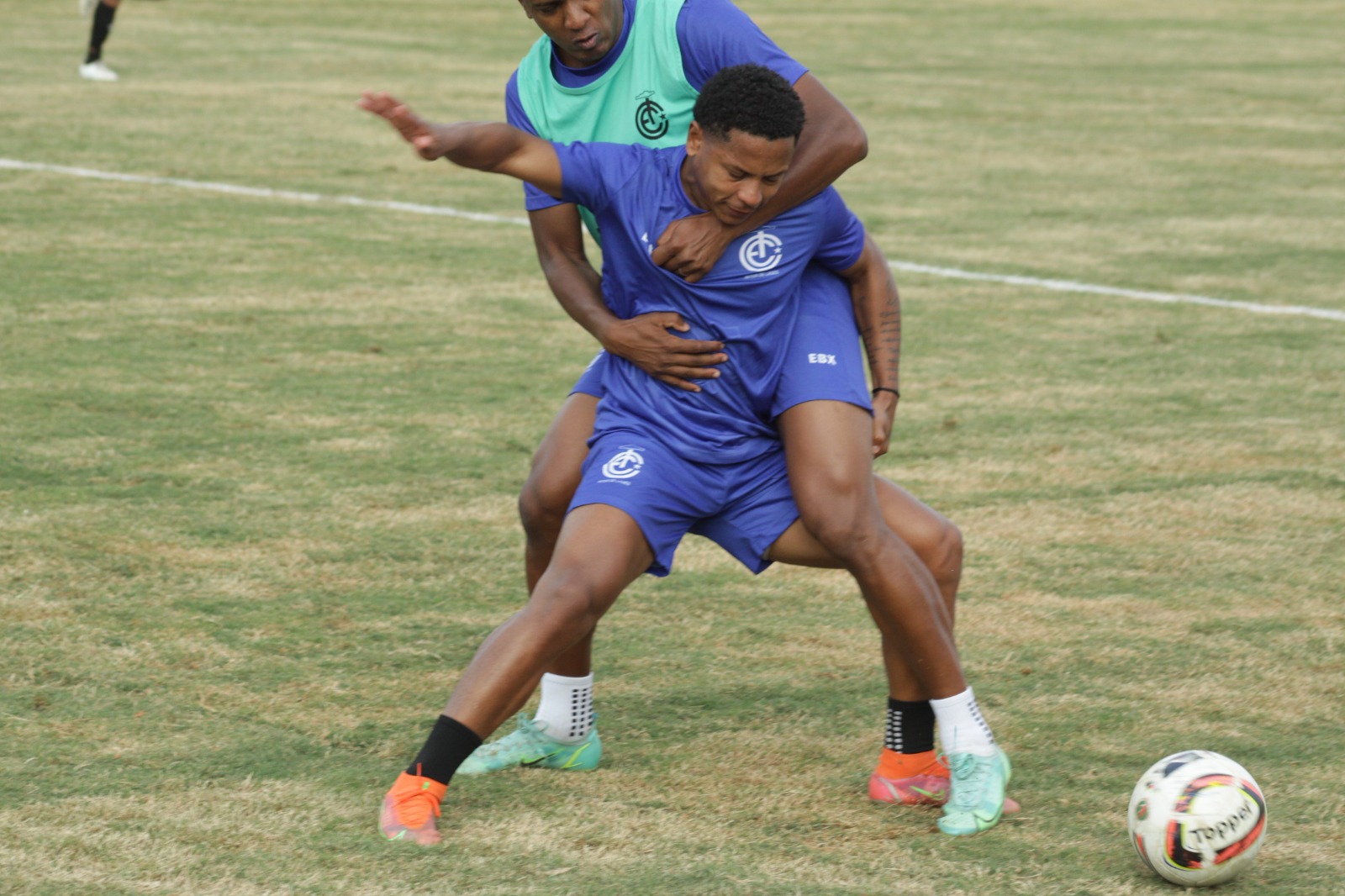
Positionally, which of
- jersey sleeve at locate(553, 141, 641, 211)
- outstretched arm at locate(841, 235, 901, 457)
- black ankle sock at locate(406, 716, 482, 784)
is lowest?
black ankle sock at locate(406, 716, 482, 784)

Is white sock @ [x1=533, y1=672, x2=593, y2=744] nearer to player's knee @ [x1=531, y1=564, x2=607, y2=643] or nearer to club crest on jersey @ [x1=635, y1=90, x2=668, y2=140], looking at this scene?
player's knee @ [x1=531, y1=564, x2=607, y2=643]

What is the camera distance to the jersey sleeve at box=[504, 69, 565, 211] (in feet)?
15.3

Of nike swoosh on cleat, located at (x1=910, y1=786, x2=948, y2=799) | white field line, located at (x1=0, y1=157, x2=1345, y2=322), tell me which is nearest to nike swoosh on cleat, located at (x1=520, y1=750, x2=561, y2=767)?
nike swoosh on cleat, located at (x1=910, y1=786, x2=948, y2=799)

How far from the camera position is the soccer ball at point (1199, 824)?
155 inches

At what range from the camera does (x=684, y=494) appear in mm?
4371

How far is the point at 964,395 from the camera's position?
8.69 metres

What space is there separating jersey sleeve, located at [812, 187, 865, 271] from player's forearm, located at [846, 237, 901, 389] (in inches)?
2.5

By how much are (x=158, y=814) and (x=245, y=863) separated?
1.16ft

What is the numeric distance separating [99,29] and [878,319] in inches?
612

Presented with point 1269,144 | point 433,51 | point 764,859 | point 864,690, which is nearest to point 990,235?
point 1269,144

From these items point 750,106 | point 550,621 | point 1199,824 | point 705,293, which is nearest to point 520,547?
point 705,293

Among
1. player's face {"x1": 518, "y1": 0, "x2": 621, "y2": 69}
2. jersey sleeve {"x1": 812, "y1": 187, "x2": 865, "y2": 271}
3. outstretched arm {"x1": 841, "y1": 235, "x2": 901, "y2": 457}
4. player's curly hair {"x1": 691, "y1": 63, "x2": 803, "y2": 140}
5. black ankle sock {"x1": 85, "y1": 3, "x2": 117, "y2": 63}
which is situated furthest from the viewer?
black ankle sock {"x1": 85, "y1": 3, "x2": 117, "y2": 63}

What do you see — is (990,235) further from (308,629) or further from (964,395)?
(308,629)

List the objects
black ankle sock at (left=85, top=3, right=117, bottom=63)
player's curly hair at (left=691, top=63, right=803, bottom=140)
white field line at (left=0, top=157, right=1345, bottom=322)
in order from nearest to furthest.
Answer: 1. player's curly hair at (left=691, top=63, right=803, bottom=140)
2. white field line at (left=0, top=157, right=1345, bottom=322)
3. black ankle sock at (left=85, top=3, right=117, bottom=63)
